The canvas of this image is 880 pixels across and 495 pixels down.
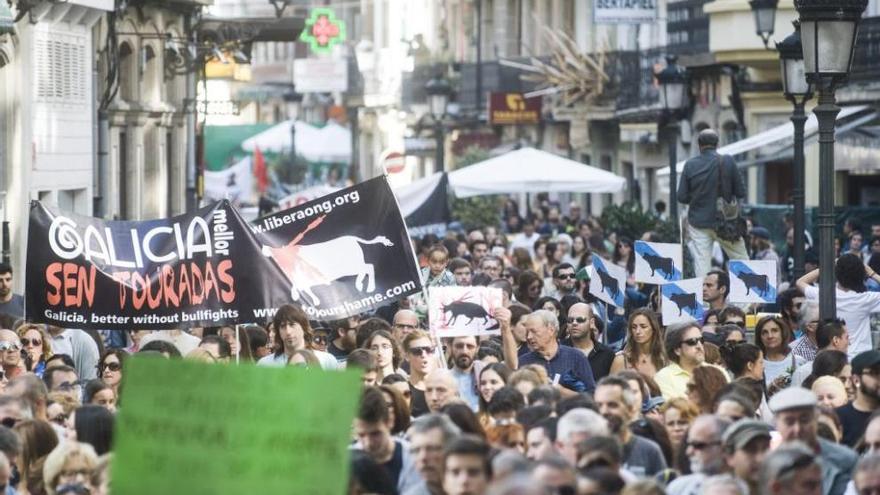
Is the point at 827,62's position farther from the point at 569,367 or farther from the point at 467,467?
the point at 467,467

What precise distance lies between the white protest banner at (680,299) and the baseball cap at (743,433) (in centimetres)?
782

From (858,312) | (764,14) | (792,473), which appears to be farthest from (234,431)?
(764,14)

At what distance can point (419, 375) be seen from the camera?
14898mm

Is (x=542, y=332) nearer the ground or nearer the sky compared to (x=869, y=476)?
nearer the ground

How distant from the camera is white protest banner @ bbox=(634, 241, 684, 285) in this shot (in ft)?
66.2

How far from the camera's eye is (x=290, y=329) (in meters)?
15.6

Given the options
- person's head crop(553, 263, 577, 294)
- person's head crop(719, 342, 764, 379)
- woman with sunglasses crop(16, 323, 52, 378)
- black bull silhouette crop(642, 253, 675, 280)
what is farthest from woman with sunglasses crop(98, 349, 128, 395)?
person's head crop(553, 263, 577, 294)

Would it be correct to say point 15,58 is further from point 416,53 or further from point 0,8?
point 416,53

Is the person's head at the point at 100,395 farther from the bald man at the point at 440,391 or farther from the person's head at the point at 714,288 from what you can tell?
the person's head at the point at 714,288

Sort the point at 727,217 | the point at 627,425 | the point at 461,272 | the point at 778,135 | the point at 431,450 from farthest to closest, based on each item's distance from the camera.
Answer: the point at 778,135
the point at 727,217
the point at 461,272
the point at 627,425
the point at 431,450

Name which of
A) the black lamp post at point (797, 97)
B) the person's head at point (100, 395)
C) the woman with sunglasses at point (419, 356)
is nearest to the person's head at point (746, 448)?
the person's head at point (100, 395)

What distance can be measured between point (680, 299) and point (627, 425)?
684 cm

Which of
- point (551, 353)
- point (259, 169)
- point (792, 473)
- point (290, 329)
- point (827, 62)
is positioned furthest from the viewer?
point (259, 169)

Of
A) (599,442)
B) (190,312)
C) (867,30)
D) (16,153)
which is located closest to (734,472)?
(599,442)
